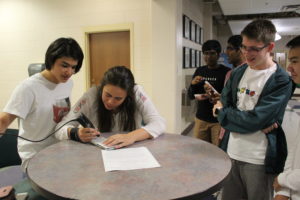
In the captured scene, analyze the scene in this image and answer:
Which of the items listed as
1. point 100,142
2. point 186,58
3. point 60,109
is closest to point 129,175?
point 100,142

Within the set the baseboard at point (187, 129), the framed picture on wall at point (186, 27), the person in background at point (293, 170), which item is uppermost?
the framed picture on wall at point (186, 27)

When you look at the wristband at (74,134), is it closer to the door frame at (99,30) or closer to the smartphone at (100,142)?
the smartphone at (100,142)

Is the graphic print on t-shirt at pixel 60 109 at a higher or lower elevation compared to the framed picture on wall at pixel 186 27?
lower

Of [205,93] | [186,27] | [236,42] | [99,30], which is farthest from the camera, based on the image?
[186,27]

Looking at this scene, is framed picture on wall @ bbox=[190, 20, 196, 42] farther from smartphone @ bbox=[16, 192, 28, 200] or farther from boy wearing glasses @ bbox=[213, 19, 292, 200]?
smartphone @ bbox=[16, 192, 28, 200]

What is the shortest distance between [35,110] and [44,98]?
0.08m

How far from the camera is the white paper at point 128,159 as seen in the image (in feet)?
3.62

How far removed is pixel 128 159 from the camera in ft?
3.90

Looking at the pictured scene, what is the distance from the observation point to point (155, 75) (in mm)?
4059

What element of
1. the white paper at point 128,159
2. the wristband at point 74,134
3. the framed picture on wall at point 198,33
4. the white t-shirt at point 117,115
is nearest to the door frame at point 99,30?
the framed picture on wall at point 198,33

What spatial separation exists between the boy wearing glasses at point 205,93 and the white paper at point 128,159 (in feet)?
4.50

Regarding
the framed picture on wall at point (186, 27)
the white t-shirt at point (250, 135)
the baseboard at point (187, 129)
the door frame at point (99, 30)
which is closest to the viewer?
the white t-shirt at point (250, 135)

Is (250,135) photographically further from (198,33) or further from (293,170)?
(198,33)

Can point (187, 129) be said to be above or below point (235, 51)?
below
